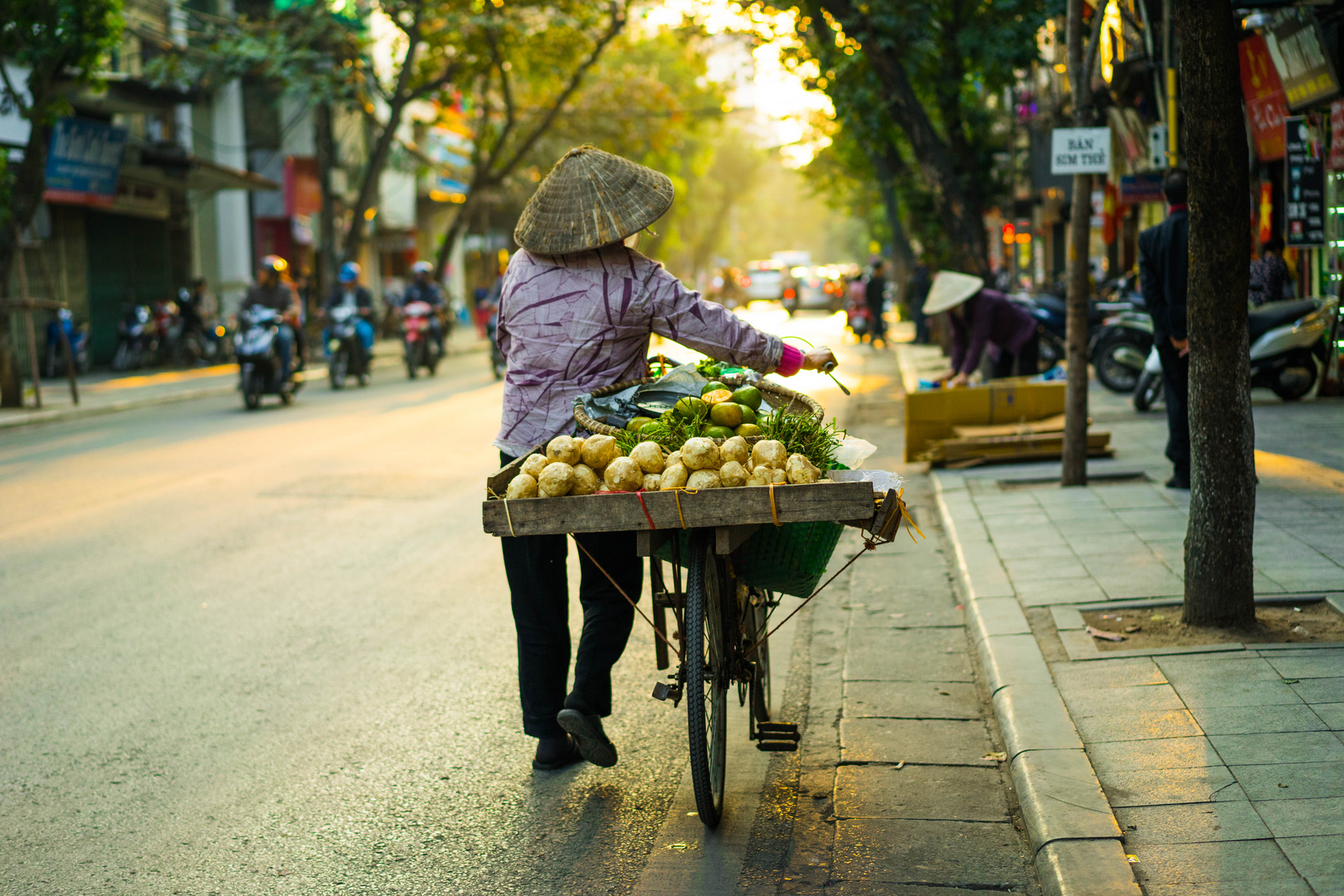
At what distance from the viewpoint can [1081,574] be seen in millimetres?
6250

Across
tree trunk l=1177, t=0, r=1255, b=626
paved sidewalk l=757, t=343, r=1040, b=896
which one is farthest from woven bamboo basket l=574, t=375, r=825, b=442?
tree trunk l=1177, t=0, r=1255, b=626

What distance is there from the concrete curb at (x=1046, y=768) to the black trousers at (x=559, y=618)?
1305 millimetres

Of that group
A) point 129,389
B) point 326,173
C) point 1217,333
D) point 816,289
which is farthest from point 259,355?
point 816,289

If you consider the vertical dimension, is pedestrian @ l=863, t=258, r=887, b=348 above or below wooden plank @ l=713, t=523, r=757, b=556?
above

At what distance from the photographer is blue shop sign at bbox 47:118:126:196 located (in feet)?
68.2

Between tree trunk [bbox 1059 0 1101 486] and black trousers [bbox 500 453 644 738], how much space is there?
510 centimetres

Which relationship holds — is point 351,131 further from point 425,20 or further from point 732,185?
point 732,185

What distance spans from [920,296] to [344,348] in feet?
33.7

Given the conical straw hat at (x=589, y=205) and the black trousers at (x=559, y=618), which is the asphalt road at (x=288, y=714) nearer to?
the black trousers at (x=559, y=618)

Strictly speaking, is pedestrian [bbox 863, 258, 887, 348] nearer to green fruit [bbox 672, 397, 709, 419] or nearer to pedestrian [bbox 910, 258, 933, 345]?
pedestrian [bbox 910, 258, 933, 345]

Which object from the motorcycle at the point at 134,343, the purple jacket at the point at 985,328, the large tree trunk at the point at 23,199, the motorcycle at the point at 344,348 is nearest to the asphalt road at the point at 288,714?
the purple jacket at the point at 985,328

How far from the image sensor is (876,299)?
1040 inches

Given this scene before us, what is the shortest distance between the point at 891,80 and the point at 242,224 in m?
20.8

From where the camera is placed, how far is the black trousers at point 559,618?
417cm
